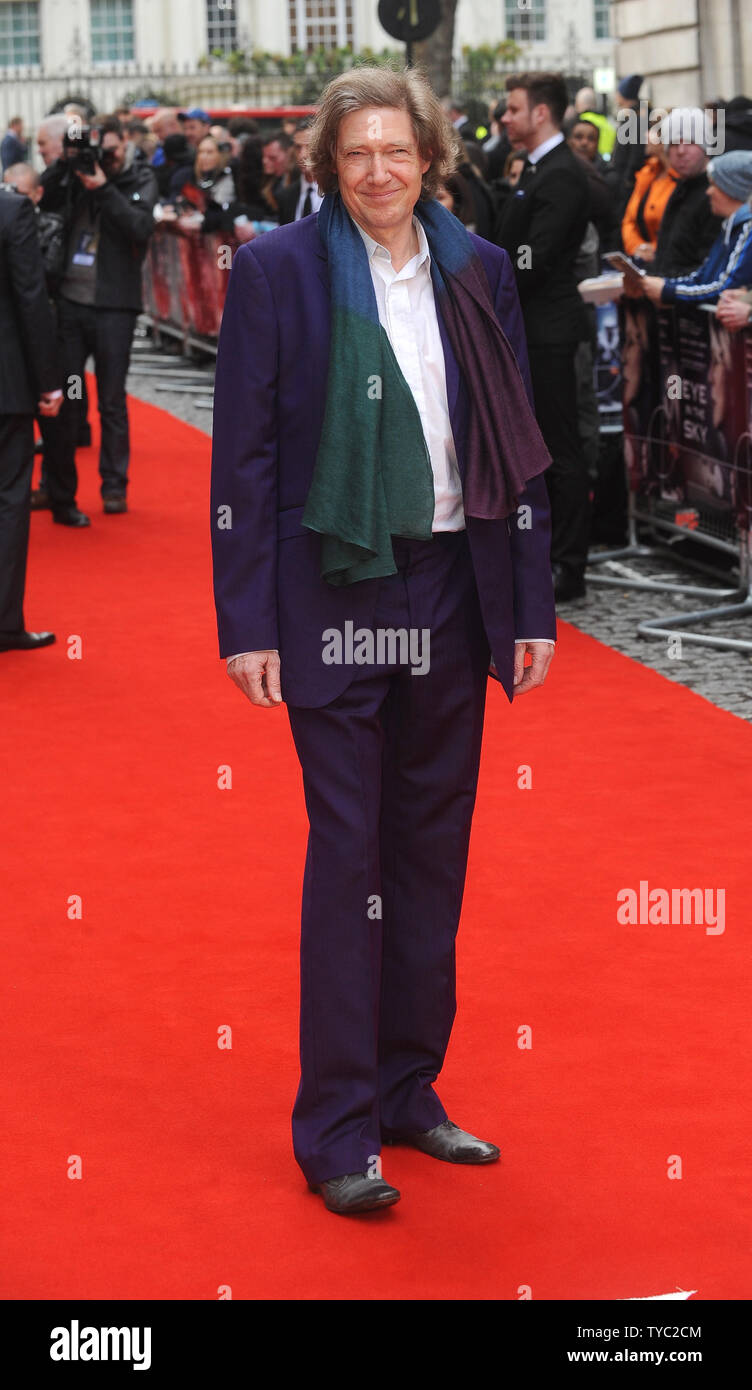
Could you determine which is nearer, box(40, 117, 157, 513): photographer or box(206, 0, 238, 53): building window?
box(40, 117, 157, 513): photographer

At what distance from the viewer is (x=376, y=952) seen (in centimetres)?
379

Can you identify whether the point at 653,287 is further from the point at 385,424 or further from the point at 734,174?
the point at 385,424

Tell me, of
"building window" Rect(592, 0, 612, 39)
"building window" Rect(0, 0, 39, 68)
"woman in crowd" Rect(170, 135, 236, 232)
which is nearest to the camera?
Answer: "woman in crowd" Rect(170, 135, 236, 232)

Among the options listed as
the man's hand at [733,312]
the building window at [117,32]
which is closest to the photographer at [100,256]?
the man's hand at [733,312]

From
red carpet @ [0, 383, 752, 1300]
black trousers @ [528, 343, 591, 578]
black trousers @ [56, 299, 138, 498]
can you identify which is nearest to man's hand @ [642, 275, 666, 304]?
black trousers @ [528, 343, 591, 578]

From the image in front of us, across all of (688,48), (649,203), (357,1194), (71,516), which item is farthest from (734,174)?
(688,48)

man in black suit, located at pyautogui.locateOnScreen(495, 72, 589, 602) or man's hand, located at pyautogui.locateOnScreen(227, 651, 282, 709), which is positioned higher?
man in black suit, located at pyautogui.locateOnScreen(495, 72, 589, 602)

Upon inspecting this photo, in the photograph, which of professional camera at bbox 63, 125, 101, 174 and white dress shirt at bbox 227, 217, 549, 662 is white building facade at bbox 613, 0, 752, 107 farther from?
white dress shirt at bbox 227, 217, 549, 662

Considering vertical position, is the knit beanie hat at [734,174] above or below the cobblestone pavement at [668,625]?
above

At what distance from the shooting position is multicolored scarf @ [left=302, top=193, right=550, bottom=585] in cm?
357

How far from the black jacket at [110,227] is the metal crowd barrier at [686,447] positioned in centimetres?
281

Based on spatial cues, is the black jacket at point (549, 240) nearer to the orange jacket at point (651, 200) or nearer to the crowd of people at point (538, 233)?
the crowd of people at point (538, 233)

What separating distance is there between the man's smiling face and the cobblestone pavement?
13.3 ft

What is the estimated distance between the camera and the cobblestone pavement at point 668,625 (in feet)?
25.6
